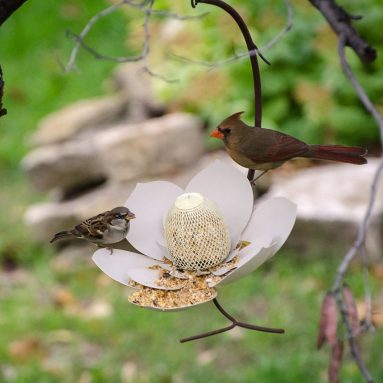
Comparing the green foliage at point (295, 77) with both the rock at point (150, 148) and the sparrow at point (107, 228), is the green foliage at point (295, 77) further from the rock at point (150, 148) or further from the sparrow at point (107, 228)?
the sparrow at point (107, 228)

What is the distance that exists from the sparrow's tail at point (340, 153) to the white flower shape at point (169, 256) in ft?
0.44

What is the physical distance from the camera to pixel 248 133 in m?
1.93

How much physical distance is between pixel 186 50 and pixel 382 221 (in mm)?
2374

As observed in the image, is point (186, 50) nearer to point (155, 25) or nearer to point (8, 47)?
point (155, 25)

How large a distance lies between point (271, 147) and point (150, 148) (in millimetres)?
3724

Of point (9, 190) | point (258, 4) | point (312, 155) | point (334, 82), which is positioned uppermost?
point (312, 155)

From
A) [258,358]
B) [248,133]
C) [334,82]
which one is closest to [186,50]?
[334,82]

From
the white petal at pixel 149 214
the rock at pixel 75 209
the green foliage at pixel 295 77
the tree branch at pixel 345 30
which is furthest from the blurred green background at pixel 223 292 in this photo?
the tree branch at pixel 345 30

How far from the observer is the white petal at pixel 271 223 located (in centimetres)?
179

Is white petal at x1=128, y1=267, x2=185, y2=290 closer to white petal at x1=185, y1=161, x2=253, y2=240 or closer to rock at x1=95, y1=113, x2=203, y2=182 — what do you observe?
white petal at x1=185, y1=161, x2=253, y2=240

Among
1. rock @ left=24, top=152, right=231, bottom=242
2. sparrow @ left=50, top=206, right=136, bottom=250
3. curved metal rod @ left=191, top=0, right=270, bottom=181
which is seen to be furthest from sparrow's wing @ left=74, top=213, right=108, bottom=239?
rock @ left=24, top=152, right=231, bottom=242

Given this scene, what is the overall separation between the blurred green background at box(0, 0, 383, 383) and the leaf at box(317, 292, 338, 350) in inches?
40.7

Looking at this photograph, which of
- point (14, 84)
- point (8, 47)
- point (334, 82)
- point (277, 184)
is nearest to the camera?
point (277, 184)

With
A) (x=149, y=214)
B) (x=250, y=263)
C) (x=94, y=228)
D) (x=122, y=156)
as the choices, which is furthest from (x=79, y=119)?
(x=250, y=263)
